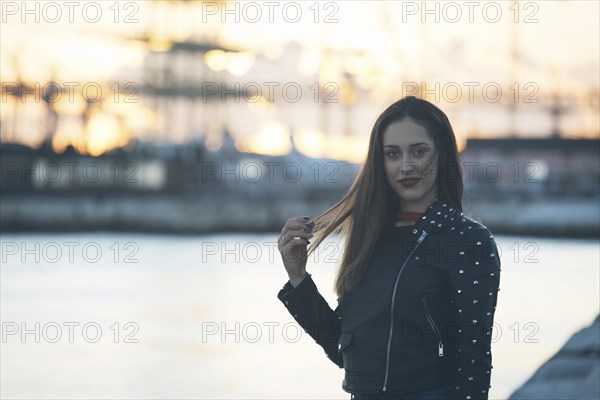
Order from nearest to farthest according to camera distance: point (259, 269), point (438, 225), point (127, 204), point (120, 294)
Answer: point (438, 225)
point (120, 294)
point (259, 269)
point (127, 204)

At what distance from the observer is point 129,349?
1316cm

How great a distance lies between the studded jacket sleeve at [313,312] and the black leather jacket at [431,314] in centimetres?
26

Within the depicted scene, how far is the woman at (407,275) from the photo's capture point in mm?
2822

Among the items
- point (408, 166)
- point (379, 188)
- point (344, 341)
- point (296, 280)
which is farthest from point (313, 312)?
point (408, 166)

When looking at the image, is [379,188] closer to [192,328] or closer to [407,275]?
[407,275]

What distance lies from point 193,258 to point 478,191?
1191 inches

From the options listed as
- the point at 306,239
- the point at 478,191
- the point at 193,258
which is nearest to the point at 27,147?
the point at 478,191

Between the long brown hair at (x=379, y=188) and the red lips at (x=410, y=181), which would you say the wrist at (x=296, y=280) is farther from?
the red lips at (x=410, y=181)

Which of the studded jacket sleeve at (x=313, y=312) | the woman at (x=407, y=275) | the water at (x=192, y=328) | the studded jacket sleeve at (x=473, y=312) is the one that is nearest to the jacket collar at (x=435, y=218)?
the woman at (x=407, y=275)

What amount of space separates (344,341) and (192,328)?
13.2m

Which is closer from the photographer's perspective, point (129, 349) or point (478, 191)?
point (129, 349)

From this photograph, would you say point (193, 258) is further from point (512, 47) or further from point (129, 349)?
point (512, 47)

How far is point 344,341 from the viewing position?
9.69ft

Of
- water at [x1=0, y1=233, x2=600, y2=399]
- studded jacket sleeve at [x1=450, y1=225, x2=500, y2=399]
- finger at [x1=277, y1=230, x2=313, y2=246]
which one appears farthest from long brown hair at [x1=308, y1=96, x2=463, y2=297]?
water at [x1=0, y1=233, x2=600, y2=399]
